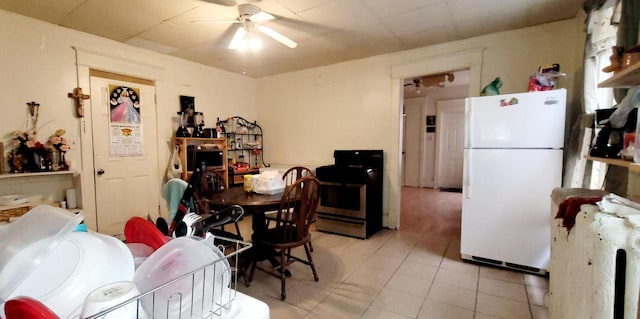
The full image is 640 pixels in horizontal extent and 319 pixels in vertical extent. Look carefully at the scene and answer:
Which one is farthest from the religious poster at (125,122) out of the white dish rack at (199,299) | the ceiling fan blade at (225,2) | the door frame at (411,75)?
the white dish rack at (199,299)

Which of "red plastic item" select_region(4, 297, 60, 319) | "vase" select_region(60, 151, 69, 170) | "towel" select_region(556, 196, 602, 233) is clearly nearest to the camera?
"red plastic item" select_region(4, 297, 60, 319)

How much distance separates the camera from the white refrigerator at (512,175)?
7.67ft

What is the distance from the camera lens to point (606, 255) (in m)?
0.87

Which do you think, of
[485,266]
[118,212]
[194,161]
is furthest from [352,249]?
[118,212]

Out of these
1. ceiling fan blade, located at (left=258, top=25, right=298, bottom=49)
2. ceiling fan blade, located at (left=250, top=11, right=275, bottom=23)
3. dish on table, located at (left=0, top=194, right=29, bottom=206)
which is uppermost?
ceiling fan blade, located at (left=250, top=11, right=275, bottom=23)

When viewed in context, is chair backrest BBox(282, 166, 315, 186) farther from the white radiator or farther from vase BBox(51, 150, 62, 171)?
the white radiator

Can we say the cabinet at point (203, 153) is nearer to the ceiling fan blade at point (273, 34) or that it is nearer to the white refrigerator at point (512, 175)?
the ceiling fan blade at point (273, 34)

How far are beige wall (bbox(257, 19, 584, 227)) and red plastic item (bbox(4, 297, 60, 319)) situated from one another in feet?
12.0

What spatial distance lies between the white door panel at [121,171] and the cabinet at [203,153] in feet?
1.14

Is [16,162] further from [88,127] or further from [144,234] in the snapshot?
[144,234]

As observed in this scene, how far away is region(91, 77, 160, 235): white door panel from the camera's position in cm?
314

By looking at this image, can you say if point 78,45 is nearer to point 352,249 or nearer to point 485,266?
point 352,249

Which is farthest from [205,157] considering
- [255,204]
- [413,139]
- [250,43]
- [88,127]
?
[413,139]

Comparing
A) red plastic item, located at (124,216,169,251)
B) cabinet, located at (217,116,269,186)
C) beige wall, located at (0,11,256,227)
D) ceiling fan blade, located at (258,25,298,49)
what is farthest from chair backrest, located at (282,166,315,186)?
red plastic item, located at (124,216,169,251)
